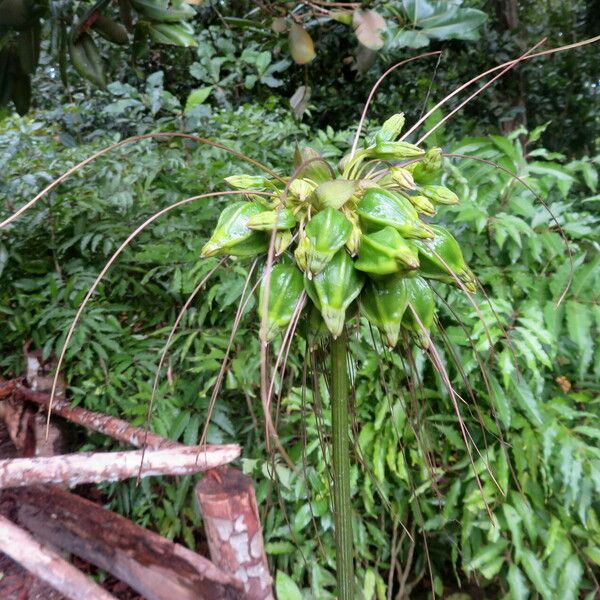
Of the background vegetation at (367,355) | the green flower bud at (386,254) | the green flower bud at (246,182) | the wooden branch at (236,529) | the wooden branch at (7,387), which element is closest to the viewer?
the green flower bud at (386,254)

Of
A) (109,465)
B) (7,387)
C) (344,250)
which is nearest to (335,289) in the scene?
(344,250)

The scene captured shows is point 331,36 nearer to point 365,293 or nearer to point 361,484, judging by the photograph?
point 361,484

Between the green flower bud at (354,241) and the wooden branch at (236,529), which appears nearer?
the green flower bud at (354,241)

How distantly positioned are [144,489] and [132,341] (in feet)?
1.39

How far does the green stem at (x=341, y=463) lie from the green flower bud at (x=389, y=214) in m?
0.10

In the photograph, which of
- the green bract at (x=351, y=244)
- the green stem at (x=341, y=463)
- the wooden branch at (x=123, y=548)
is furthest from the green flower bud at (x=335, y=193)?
the wooden branch at (x=123, y=548)

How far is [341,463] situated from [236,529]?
0.53 metres

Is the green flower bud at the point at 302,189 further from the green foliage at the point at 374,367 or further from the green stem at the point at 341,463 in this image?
the green foliage at the point at 374,367

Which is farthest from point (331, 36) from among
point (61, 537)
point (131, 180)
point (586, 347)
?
point (61, 537)

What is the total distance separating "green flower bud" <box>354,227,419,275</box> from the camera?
338 mm

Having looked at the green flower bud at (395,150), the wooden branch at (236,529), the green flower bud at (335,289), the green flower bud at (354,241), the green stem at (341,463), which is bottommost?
the wooden branch at (236,529)

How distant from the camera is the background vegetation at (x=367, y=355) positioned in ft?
3.21

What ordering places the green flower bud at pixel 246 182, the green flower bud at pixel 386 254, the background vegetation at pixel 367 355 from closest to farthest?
the green flower bud at pixel 386 254 < the green flower bud at pixel 246 182 < the background vegetation at pixel 367 355

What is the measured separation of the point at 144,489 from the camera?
4.33 ft
